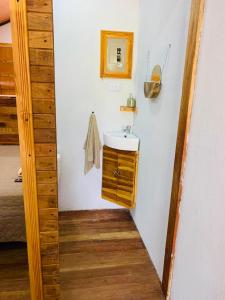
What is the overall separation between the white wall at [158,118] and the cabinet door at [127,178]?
8cm

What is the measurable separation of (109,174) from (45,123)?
1.58 meters

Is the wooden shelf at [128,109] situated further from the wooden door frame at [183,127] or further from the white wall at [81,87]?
the wooden door frame at [183,127]

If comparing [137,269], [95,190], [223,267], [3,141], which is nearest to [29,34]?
[223,267]

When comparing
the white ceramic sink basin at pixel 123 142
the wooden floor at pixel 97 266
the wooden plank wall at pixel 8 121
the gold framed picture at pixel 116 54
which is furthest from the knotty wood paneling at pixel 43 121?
the wooden plank wall at pixel 8 121

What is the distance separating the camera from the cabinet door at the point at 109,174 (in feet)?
8.33

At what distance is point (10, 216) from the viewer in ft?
6.02

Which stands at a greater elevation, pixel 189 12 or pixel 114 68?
pixel 189 12

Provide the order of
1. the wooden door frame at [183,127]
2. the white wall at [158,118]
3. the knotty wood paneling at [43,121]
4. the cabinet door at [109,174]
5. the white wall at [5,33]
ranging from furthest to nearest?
the white wall at [5,33], the cabinet door at [109,174], the white wall at [158,118], the wooden door frame at [183,127], the knotty wood paneling at [43,121]

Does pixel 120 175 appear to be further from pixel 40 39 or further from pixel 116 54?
pixel 40 39

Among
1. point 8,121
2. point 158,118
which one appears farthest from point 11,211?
point 8,121

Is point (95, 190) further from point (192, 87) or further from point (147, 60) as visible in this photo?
point (192, 87)

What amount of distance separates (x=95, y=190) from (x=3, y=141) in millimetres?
1400

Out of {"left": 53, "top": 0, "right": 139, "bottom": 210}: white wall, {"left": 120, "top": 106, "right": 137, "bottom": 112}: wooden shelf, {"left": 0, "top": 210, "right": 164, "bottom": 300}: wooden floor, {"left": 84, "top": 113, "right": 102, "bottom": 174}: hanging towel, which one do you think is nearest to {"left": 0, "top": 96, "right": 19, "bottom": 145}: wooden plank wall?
{"left": 53, "top": 0, "right": 139, "bottom": 210}: white wall

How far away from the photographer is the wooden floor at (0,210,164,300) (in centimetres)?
175
